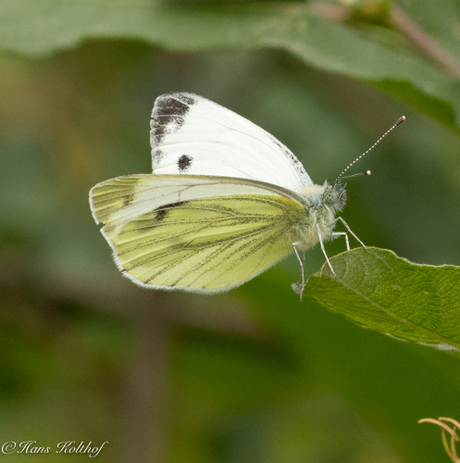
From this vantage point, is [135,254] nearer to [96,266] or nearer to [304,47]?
[304,47]

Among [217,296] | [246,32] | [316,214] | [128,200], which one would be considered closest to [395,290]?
[316,214]

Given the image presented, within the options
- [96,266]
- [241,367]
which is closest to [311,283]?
[241,367]

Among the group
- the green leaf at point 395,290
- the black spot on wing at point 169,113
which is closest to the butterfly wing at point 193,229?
the black spot on wing at point 169,113

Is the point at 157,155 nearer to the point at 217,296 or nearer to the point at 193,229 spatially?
the point at 193,229

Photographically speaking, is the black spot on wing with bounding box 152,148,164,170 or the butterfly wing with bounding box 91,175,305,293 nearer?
the butterfly wing with bounding box 91,175,305,293

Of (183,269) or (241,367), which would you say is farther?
(241,367)

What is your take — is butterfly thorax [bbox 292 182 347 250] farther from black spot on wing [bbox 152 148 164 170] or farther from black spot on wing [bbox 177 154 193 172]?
black spot on wing [bbox 152 148 164 170]

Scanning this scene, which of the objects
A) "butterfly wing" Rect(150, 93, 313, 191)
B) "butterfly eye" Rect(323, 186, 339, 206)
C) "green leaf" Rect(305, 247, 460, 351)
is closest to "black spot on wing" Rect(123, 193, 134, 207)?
"butterfly wing" Rect(150, 93, 313, 191)
